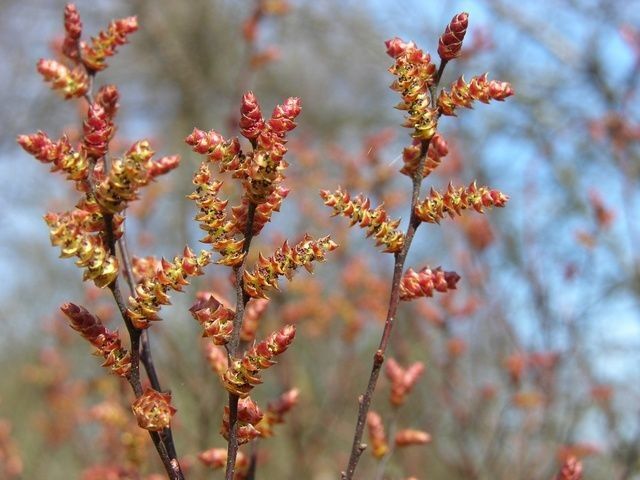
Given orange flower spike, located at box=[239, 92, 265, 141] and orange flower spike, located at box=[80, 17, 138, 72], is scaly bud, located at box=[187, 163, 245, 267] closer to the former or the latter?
orange flower spike, located at box=[239, 92, 265, 141]

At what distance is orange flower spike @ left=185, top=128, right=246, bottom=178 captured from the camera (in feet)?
3.52

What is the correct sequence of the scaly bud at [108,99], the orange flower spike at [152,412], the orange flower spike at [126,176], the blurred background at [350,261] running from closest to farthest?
the orange flower spike at [126,176]
the orange flower spike at [152,412]
the scaly bud at [108,99]
the blurred background at [350,261]

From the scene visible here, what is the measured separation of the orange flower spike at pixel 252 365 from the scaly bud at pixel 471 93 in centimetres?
44

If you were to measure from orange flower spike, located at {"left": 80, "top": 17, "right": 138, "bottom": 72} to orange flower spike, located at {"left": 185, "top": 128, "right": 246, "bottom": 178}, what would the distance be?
53 centimetres

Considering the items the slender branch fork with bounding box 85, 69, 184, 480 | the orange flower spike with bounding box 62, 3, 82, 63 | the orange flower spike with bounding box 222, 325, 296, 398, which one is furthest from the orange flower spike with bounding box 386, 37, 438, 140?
the orange flower spike with bounding box 62, 3, 82, 63

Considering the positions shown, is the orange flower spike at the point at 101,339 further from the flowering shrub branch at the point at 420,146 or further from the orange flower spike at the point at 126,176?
the flowering shrub branch at the point at 420,146

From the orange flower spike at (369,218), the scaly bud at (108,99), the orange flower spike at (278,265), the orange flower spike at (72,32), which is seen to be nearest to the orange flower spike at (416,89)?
the orange flower spike at (369,218)

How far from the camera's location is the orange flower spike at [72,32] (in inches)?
57.9

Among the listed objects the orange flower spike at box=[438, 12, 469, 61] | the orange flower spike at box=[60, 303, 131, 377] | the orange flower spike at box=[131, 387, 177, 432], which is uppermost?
the orange flower spike at box=[438, 12, 469, 61]

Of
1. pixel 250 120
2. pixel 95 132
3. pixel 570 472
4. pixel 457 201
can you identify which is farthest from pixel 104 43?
pixel 570 472

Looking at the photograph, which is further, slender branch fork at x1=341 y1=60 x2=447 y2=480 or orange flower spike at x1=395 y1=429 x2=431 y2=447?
orange flower spike at x1=395 y1=429 x2=431 y2=447

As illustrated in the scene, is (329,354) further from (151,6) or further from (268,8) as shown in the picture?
(151,6)

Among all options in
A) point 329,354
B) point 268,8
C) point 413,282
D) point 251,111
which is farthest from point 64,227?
point 329,354

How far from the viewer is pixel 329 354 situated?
19.5ft
